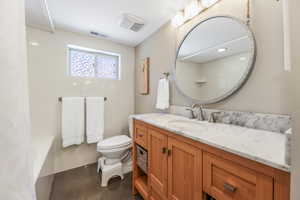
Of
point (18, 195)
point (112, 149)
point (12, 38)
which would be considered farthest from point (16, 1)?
point (112, 149)

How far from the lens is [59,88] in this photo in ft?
6.36

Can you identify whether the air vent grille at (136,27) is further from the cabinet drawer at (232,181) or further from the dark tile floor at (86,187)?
the dark tile floor at (86,187)

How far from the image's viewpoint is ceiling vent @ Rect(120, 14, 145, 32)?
1.63 m

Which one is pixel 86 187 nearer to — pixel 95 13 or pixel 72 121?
pixel 72 121

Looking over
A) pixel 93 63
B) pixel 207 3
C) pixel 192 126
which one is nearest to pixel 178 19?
pixel 207 3

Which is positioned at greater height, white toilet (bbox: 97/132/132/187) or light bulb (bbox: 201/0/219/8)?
light bulb (bbox: 201/0/219/8)

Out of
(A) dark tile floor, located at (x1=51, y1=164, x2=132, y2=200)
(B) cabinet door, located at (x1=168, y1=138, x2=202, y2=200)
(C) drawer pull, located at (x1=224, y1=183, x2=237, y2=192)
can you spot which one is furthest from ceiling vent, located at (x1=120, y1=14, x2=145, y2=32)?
(A) dark tile floor, located at (x1=51, y1=164, x2=132, y2=200)

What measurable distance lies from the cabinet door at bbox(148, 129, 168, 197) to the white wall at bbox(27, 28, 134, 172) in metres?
1.35

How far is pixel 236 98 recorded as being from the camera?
1.05 m

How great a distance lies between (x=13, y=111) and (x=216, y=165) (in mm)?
880

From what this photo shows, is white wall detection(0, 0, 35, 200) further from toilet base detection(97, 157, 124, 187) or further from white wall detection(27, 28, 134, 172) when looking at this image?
white wall detection(27, 28, 134, 172)

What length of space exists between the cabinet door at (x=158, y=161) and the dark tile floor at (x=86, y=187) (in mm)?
611

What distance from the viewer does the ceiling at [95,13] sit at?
4.58ft

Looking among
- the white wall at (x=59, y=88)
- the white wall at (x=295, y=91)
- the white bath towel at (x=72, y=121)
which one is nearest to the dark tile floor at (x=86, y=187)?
the white wall at (x=59, y=88)
